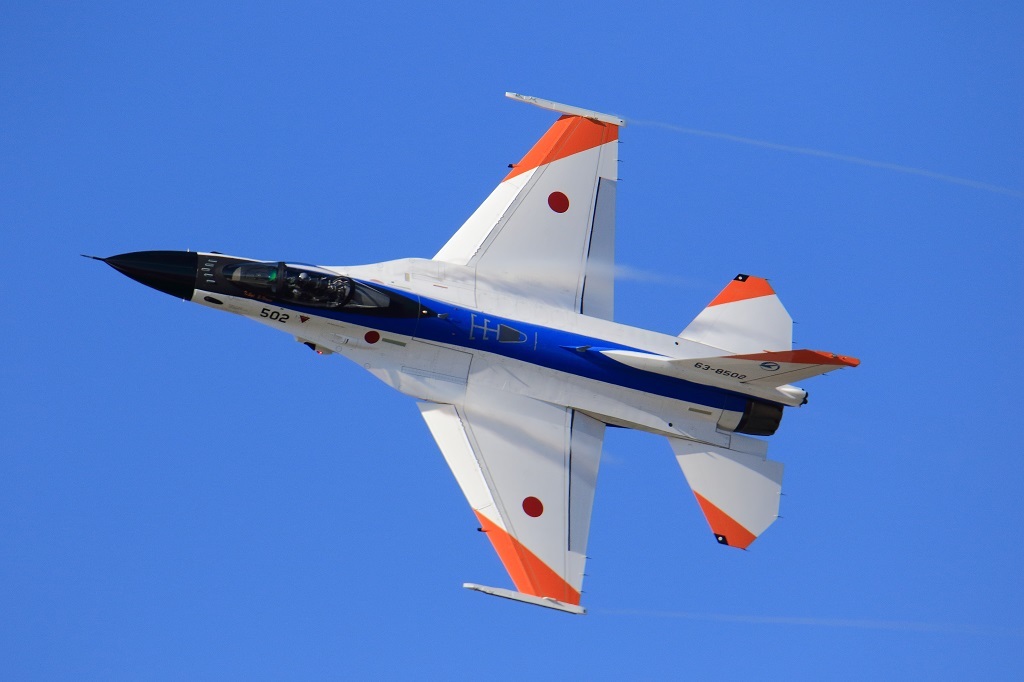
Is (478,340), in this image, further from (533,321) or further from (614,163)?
(614,163)

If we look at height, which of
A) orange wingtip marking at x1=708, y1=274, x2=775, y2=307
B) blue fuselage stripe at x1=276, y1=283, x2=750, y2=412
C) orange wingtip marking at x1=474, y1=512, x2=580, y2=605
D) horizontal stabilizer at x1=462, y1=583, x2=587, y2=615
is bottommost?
horizontal stabilizer at x1=462, y1=583, x2=587, y2=615

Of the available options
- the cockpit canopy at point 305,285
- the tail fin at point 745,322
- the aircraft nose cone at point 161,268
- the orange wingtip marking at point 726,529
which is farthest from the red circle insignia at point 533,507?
the aircraft nose cone at point 161,268

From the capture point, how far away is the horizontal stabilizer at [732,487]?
27.8 meters

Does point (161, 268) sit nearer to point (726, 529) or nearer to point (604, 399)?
point (604, 399)

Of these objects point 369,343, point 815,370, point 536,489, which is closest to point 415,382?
point 369,343

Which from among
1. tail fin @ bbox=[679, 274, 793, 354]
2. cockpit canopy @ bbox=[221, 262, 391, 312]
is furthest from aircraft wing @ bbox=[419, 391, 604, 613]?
tail fin @ bbox=[679, 274, 793, 354]

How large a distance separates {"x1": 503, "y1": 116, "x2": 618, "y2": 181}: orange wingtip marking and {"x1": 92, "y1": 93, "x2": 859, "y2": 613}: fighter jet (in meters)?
0.37

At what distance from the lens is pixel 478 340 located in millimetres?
27406

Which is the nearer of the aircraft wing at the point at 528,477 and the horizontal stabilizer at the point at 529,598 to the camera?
the horizontal stabilizer at the point at 529,598

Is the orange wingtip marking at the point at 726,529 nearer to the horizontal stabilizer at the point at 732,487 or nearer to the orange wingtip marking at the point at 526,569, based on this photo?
the horizontal stabilizer at the point at 732,487

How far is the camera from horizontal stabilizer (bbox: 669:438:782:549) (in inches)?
1095

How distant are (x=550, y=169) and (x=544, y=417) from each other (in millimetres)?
4582

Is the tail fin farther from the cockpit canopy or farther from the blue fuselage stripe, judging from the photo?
the cockpit canopy

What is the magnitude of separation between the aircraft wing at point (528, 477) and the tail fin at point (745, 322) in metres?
2.67
